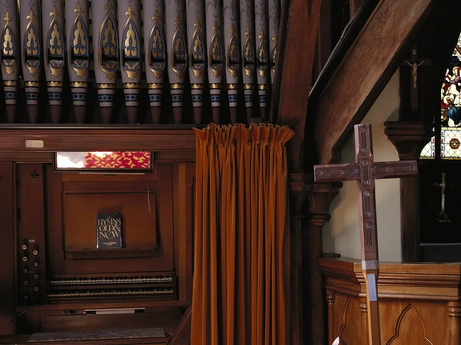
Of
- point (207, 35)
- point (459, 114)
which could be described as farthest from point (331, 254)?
point (459, 114)

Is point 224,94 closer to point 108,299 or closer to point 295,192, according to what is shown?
point 295,192

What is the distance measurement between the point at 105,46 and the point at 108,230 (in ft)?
5.58

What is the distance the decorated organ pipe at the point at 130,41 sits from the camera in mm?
4480

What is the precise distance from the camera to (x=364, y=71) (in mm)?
4309

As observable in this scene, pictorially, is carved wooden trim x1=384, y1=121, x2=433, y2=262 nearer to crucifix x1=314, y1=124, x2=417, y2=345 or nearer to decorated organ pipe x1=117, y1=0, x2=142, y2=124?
crucifix x1=314, y1=124, x2=417, y2=345

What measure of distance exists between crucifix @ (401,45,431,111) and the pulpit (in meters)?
1.22

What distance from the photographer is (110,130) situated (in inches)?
179

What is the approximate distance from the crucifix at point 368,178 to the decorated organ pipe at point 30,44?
1990mm

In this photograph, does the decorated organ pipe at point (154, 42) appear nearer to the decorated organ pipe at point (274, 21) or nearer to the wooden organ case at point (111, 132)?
the wooden organ case at point (111, 132)

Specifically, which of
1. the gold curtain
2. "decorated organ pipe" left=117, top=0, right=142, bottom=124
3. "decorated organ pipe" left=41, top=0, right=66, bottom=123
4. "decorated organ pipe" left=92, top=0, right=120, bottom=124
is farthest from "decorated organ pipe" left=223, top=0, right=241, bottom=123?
"decorated organ pipe" left=41, top=0, right=66, bottom=123

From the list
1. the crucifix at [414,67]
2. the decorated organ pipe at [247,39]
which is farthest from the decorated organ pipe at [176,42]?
the crucifix at [414,67]

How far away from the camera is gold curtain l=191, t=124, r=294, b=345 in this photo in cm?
447

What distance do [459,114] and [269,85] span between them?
12.0 feet

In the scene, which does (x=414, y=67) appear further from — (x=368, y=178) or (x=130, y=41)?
(x=130, y=41)
